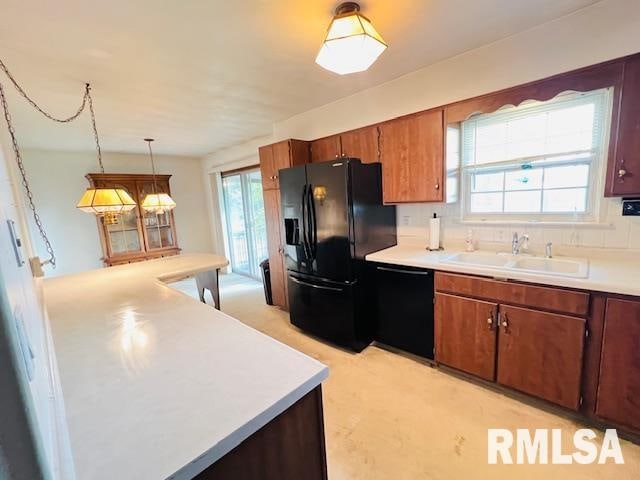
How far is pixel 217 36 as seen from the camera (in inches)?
69.0

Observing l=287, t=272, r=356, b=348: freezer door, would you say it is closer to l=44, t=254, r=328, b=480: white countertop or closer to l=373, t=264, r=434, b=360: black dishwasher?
l=373, t=264, r=434, b=360: black dishwasher

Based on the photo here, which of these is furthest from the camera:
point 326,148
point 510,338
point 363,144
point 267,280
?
point 267,280

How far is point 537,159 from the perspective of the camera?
2170 millimetres

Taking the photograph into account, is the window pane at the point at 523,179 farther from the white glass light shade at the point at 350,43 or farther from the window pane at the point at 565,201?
the white glass light shade at the point at 350,43

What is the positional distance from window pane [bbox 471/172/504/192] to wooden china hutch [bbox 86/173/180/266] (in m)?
4.79

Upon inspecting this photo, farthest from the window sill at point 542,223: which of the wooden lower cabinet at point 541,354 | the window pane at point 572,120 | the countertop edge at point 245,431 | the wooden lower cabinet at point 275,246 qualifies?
the countertop edge at point 245,431

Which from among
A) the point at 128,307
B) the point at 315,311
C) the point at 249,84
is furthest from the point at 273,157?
the point at 128,307

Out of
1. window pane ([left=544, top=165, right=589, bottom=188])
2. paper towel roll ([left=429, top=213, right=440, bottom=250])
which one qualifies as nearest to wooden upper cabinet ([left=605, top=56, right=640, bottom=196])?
window pane ([left=544, top=165, right=589, bottom=188])

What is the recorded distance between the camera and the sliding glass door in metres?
5.09

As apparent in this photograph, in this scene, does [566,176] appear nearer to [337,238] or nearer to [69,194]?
[337,238]

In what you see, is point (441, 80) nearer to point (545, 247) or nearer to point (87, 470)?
point (545, 247)

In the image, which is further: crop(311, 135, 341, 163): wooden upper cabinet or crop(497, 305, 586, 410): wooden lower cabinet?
crop(311, 135, 341, 163): wooden upper cabinet

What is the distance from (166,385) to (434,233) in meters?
2.34

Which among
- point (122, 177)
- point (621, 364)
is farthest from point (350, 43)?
point (122, 177)
